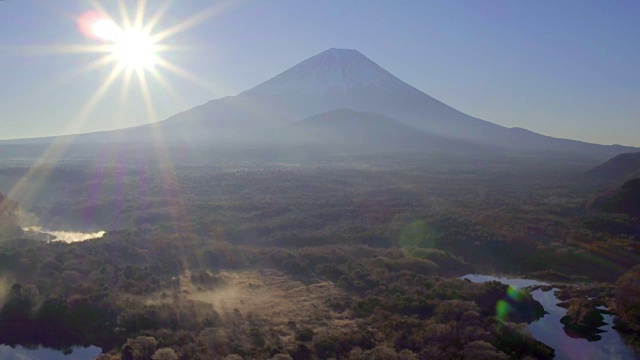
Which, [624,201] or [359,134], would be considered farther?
[359,134]

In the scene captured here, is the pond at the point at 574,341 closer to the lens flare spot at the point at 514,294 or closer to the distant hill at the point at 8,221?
the lens flare spot at the point at 514,294

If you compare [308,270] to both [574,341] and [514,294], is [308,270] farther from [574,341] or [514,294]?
[574,341]

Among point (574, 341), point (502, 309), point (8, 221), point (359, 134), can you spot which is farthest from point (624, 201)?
point (359, 134)

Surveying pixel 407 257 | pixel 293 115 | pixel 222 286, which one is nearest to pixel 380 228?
pixel 407 257

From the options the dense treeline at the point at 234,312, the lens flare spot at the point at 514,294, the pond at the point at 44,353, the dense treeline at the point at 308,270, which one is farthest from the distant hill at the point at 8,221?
the lens flare spot at the point at 514,294

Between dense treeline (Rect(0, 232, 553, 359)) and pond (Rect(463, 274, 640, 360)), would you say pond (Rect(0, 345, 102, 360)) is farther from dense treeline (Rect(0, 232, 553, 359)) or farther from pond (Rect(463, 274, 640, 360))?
pond (Rect(463, 274, 640, 360))

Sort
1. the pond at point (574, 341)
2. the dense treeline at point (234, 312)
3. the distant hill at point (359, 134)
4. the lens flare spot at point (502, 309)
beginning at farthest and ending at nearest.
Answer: the distant hill at point (359, 134) < the lens flare spot at point (502, 309) < the pond at point (574, 341) < the dense treeline at point (234, 312)

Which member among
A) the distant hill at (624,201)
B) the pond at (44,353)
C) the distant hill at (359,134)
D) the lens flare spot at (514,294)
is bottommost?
the pond at (44,353)
